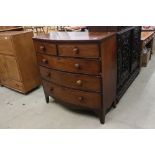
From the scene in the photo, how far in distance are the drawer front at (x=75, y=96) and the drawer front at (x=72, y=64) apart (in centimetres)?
24

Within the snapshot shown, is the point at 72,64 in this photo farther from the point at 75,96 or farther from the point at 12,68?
the point at 12,68

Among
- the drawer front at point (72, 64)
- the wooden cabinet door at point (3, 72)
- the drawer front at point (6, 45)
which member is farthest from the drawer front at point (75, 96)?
the wooden cabinet door at point (3, 72)

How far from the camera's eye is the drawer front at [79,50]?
155 cm

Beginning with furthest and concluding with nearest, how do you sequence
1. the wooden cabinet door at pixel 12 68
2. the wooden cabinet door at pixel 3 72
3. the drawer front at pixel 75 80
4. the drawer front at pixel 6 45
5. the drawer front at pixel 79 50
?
the wooden cabinet door at pixel 3 72
the wooden cabinet door at pixel 12 68
the drawer front at pixel 6 45
the drawer front at pixel 75 80
the drawer front at pixel 79 50

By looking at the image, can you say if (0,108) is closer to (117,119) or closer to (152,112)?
(117,119)

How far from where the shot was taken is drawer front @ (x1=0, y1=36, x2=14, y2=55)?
7.61 ft

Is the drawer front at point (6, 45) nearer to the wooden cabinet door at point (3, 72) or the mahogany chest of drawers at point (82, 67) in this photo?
the wooden cabinet door at point (3, 72)

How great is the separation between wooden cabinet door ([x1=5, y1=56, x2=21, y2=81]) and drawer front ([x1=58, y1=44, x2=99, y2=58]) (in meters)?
A: 0.97

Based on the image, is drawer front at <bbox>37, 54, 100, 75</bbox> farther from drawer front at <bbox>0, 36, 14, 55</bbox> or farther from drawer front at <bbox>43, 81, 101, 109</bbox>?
drawer front at <bbox>0, 36, 14, 55</bbox>

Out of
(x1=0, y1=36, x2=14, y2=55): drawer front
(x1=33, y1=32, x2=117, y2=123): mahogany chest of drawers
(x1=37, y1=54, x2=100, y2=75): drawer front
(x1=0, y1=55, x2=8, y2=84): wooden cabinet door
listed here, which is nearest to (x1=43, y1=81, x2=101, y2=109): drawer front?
(x1=33, y1=32, x2=117, y2=123): mahogany chest of drawers

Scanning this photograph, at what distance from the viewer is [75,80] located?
5.84ft
